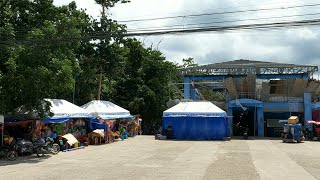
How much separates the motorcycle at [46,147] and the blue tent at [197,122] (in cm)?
1309

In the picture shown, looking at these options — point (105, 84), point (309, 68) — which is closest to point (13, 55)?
point (105, 84)

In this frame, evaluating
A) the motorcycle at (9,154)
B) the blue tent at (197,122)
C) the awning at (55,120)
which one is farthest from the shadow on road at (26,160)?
the blue tent at (197,122)

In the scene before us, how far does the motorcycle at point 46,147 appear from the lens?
18.9 metres

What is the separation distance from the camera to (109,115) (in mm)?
29234

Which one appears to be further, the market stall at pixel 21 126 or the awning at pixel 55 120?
the awning at pixel 55 120

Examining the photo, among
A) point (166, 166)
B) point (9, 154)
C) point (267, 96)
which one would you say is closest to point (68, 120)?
point (9, 154)

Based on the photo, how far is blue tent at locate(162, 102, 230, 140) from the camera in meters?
30.9

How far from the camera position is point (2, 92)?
18000mm

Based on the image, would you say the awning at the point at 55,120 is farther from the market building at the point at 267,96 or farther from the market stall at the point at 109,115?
the market building at the point at 267,96

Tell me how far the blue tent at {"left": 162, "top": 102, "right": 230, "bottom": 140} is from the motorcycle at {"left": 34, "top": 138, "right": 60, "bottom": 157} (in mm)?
13094

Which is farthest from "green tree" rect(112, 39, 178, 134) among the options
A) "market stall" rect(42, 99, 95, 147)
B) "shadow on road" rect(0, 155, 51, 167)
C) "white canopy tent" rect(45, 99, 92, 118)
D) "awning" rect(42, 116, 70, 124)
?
"shadow on road" rect(0, 155, 51, 167)

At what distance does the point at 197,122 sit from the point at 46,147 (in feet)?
49.0

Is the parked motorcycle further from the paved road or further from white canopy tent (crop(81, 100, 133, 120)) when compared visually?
white canopy tent (crop(81, 100, 133, 120))

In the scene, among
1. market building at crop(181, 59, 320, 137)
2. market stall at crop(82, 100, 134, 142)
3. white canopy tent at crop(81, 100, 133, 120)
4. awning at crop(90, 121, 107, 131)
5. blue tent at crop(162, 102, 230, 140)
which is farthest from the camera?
market building at crop(181, 59, 320, 137)
